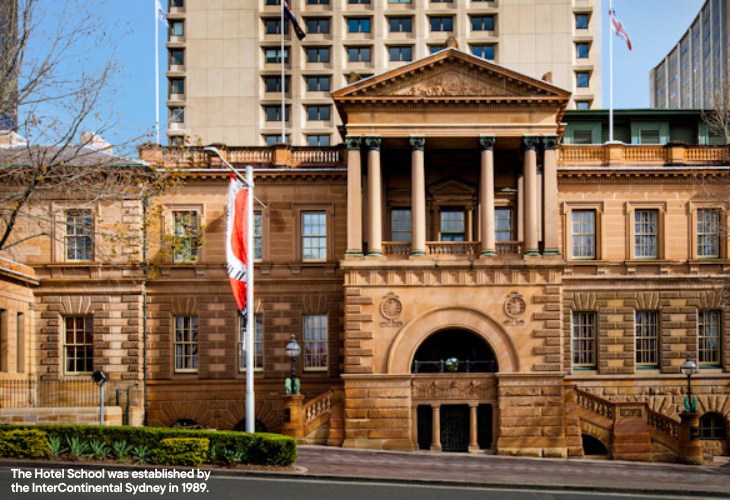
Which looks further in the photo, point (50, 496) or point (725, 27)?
point (725, 27)

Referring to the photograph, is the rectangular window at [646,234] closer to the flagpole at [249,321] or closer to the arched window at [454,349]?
the arched window at [454,349]

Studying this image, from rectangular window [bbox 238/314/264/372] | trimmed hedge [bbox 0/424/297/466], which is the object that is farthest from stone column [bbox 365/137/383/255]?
trimmed hedge [bbox 0/424/297/466]

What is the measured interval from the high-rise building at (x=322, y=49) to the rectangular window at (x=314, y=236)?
36184 millimetres

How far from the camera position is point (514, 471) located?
107 feet

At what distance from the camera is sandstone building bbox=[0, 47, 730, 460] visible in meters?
39.5

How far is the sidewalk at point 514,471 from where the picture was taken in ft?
93.2

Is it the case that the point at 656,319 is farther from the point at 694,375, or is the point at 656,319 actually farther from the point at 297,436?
the point at 297,436

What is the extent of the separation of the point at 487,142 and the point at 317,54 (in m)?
45.0

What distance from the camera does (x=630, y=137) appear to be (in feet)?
171

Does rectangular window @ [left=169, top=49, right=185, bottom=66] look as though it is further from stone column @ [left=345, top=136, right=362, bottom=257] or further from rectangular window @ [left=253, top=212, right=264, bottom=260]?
stone column @ [left=345, top=136, right=362, bottom=257]

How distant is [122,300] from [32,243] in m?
4.84

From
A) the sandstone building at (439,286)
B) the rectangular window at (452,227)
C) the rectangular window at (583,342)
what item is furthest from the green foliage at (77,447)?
the rectangular window at (583,342)

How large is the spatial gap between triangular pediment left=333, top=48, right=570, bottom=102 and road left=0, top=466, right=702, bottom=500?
17.9 meters

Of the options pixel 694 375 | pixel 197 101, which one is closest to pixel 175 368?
pixel 694 375
